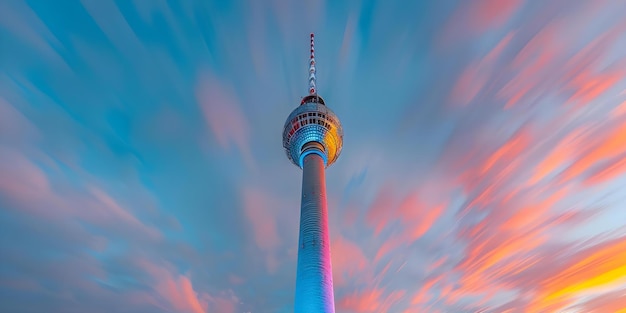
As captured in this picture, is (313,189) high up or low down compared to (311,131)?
down

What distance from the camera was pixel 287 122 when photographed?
71.8m

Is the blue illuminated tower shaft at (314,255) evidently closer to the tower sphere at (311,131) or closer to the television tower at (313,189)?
the television tower at (313,189)

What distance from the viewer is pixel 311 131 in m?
67.9

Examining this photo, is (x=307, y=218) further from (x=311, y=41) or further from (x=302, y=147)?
(x=311, y=41)

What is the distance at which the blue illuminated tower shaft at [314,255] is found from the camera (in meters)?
46.2

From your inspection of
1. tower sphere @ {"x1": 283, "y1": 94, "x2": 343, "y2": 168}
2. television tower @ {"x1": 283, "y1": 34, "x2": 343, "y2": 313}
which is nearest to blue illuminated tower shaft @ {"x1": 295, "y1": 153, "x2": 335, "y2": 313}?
television tower @ {"x1": 283, "y1": 34, "x2": 343, "y2": 313}

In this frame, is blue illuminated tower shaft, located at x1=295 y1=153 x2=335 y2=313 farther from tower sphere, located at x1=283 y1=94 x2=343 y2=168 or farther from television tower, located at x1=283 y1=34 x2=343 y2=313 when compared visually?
tower sphere, located at x1=283 y1=94 x2=343 y2=168

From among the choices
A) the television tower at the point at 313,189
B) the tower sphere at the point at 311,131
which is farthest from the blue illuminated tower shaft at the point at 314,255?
the tower sphere at the point at 311,131

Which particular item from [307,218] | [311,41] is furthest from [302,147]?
[311,41]

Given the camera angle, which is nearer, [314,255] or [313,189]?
[314,255]

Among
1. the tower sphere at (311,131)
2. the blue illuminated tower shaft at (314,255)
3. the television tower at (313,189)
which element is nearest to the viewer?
the blue illuminated tower shaft at (314,255)

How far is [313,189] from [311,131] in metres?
14.6

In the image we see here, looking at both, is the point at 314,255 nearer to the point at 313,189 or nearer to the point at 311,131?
the point at 313,189

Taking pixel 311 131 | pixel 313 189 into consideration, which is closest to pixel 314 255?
pixel 313 189
